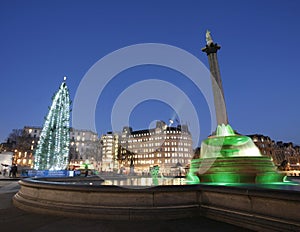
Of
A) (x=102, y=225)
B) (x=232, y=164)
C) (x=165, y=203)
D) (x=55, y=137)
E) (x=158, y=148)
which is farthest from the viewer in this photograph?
(x=158, y=148)

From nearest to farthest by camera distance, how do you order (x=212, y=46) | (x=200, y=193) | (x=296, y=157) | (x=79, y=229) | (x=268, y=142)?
1. (x=79, y=229)
2. (x=200, y=193)
3. (x=212, y=46)
4. (x=268, y=142)
5. (x=296, y=157)

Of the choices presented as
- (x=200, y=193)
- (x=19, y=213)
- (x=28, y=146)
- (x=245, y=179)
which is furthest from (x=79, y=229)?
(x=28, y=146)

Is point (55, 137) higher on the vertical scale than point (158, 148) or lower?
lower

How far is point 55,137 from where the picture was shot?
32781mm

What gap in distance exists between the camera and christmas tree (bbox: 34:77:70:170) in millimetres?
31562

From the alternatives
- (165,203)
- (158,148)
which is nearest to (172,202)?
(165,203)

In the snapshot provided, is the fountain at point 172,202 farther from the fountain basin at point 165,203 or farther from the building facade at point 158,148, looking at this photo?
the building facade at point 158,148

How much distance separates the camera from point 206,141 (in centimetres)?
1491

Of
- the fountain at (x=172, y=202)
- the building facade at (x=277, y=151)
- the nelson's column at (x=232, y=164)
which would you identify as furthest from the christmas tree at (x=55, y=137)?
the building facade at (x=277, y=151)

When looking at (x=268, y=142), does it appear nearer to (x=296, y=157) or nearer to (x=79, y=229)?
(x=296, y=157)

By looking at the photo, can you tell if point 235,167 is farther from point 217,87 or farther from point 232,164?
point 217,87

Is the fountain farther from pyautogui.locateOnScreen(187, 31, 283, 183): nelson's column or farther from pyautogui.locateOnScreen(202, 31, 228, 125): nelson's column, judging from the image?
pyautogui.locateOnScreen(202, 31, 228, 125): nelson's column

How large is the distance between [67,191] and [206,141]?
10549 millimetres

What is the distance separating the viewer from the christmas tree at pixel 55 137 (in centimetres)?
3156
